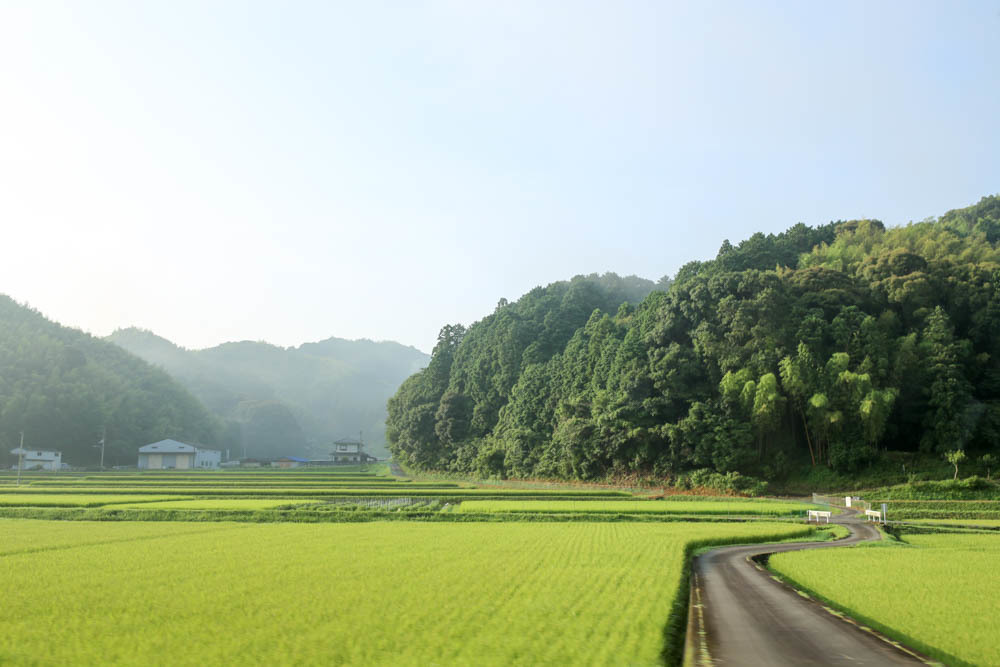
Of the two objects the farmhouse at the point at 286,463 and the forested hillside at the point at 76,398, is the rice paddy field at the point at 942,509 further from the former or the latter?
the farmhouse at the point at 286,463

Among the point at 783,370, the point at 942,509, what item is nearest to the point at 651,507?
the point at 942,509

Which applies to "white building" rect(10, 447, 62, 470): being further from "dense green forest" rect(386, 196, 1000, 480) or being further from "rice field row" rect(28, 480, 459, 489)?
"dense green forest" rect(386, 196, 1000, 480)

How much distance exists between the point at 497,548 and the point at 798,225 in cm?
5601

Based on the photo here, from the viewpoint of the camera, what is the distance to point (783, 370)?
1570 inches

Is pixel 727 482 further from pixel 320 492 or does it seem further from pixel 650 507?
pixel 320 492

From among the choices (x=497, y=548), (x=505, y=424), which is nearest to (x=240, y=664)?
(x=497, y=548)

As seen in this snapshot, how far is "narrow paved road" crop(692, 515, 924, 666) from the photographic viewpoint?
25.7ft

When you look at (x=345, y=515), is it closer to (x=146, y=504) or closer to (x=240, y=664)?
(x=146, y=504)

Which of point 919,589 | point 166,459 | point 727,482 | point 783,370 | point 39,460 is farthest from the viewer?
point 166,459

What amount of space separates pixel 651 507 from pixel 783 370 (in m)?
14.5

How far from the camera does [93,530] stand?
21.5 m

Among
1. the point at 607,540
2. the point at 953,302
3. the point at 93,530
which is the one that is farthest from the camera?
the point at 953,302

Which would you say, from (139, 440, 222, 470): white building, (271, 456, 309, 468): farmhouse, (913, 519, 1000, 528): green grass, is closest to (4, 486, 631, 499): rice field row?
(913, 519, 1000, 528): green grass

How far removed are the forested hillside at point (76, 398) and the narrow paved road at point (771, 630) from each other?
286 ft
